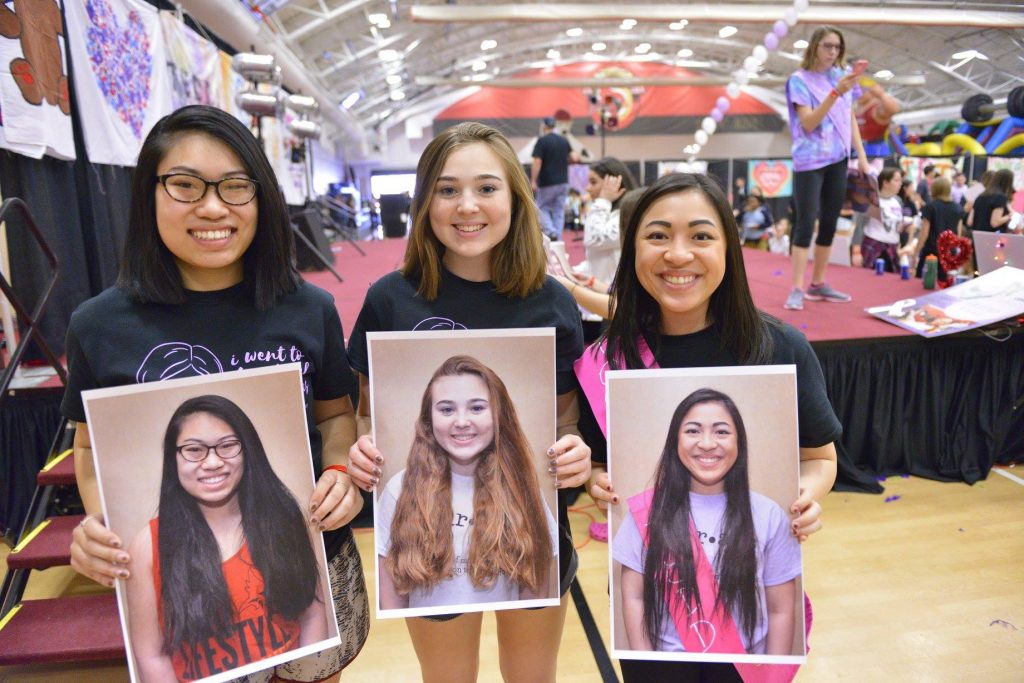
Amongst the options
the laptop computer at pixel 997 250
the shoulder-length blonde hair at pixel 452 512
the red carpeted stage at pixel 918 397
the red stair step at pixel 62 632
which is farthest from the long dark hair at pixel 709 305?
the laptop computer at pixel 997 250

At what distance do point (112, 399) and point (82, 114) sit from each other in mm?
3106

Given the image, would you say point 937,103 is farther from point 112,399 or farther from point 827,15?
point 112,399

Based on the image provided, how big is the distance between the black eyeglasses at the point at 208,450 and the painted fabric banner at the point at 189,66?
4.17 m

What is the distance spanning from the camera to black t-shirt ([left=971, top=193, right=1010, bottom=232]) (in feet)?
14.0

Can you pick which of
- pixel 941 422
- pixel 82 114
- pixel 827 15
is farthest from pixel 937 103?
pixel 82 114

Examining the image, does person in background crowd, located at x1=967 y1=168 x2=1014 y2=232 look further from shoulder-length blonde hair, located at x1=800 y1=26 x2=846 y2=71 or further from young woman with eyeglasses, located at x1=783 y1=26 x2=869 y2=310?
shoulder-length blonde hair, located at x1=800 y1=26 x2=846 y2=71

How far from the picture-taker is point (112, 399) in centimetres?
77

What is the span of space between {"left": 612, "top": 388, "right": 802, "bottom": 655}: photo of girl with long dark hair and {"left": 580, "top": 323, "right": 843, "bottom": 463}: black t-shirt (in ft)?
0.39

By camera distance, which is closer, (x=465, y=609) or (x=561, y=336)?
(x=465, y=609)

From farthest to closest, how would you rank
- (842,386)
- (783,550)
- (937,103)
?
(937,103) → (842,386) → (783,550)

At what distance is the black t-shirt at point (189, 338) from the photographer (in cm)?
87

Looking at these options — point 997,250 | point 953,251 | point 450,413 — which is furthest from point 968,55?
point 450,413

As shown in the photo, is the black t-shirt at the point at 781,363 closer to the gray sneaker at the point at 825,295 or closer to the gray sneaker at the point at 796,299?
the gray sneaker at the point at 796,299

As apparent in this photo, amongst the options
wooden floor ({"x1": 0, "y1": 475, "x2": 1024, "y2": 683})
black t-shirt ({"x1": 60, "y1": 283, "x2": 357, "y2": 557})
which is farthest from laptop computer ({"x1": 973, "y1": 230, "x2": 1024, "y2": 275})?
black t-shirt ({"x1": 60, "y1": 283, "x2": 357, "y2": 557})
